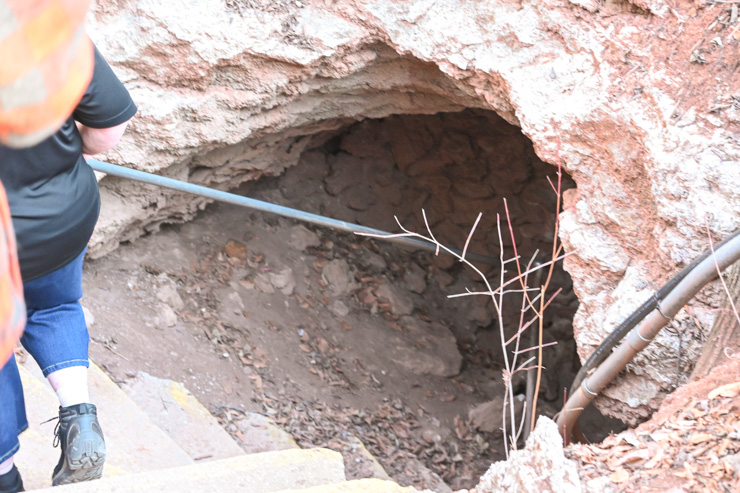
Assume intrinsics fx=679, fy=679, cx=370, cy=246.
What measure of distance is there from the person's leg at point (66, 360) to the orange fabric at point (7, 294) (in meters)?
1.20

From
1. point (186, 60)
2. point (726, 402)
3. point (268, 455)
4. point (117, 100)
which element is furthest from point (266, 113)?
point (726, 402)

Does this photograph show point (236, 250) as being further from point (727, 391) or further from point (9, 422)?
point (727, 391)

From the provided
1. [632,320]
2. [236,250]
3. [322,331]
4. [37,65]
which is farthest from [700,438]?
[236,250]

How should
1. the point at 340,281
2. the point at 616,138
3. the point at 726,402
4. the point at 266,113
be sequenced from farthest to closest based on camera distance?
the point at 340,281 → the point at 266,113 → the point at 616,138 → the point at 726,402

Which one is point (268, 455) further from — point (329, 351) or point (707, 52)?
point (329, 351)

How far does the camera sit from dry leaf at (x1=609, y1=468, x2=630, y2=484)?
1705 millimetres

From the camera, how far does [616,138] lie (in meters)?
2.76

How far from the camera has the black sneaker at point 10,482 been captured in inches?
74.4

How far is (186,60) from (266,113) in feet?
1.85

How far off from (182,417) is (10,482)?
1299mm

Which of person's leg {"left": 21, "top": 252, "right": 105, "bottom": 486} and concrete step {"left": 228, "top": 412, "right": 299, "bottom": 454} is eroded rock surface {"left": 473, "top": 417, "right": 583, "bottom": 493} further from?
concrete step {"left": 228, "top": 412, "right": 299, "bottom": 454}

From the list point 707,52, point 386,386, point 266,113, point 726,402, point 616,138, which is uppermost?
point 707,52

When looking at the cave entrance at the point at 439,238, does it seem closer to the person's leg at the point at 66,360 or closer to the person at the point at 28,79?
the person's leg at the point at 66,360

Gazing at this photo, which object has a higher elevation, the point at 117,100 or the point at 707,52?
the point at 707,52
